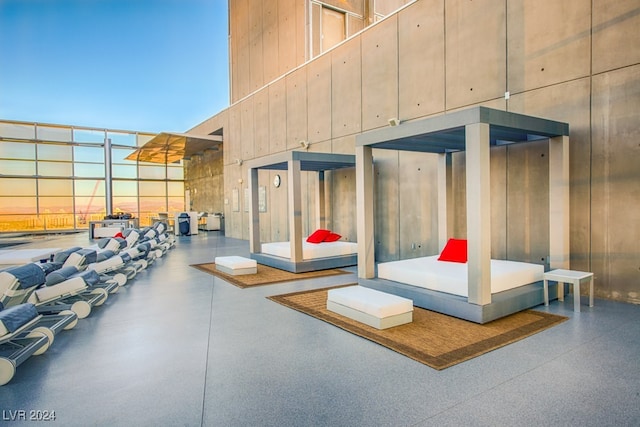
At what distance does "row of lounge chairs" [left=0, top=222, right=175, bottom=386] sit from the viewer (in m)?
2.89

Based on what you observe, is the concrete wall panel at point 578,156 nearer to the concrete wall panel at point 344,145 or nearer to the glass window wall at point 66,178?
the concrete wall panel at point 344,145

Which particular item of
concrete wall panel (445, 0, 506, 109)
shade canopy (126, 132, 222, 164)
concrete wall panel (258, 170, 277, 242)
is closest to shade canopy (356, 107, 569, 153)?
concrete wall panel (445, 0, 506, 109)

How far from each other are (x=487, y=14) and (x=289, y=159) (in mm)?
4114

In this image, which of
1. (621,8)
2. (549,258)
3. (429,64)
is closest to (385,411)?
(549,258)

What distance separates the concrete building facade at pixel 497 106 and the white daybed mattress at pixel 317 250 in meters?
0.82

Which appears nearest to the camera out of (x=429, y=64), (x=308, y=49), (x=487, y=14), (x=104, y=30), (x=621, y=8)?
(x=621, y=8)

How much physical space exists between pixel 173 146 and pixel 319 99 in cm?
943

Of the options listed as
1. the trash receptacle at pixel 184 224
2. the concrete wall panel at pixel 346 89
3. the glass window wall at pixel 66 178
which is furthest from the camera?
the glass window wall at pixel 66 178

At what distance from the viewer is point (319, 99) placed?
9.94 meters

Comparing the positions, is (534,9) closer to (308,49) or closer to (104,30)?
(308,49)

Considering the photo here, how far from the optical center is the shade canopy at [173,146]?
49.4 ft

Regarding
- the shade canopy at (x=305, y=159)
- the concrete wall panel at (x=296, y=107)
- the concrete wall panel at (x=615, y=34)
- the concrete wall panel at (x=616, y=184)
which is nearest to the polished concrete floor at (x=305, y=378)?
the concrete wall panel at (x=616, y=184)

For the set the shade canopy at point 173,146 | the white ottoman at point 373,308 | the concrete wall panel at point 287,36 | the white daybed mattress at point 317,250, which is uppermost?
the concrete wall panel at point 287,36

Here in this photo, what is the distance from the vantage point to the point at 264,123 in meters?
12.6
